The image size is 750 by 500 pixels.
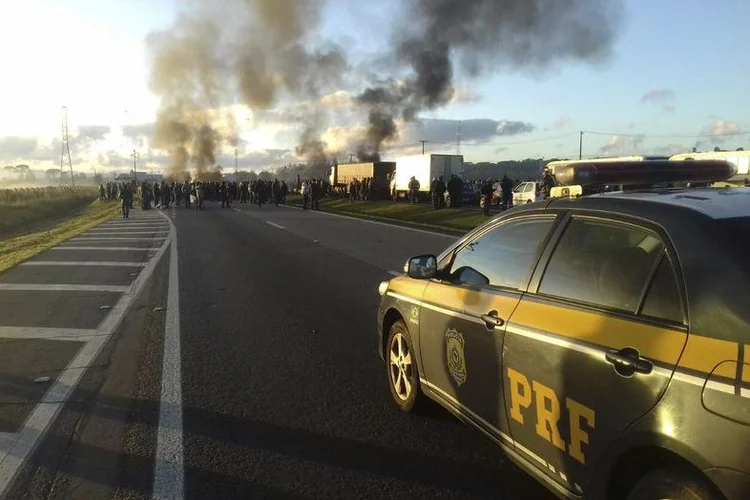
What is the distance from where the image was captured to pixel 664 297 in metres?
2.39

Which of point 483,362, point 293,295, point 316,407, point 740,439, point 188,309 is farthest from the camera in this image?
point 293,295

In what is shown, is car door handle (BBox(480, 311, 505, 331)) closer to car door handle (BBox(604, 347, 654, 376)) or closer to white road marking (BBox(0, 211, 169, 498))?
car door handle (BBox(604, 347, 654, 376))

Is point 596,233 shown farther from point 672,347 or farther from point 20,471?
point 20,471

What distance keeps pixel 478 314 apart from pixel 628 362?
3.68 ft

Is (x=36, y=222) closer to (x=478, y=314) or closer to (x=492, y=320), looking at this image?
(x=478, y=314)

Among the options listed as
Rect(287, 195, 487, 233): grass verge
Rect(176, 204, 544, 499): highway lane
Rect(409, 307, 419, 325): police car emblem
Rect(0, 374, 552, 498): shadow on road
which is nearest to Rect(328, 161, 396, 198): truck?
Rect(287, 195, 487, 233): grass verge

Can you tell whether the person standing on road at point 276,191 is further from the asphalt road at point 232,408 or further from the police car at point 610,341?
the police car at point 610,341

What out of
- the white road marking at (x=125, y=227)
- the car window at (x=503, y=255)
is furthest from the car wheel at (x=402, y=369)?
the white road marking at (x=125, y=227)

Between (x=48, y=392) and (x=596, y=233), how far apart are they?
421 centimetres

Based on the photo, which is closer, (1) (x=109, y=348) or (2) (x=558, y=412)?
(2) (x=558, y=412)

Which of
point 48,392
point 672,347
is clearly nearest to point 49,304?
point 48,392

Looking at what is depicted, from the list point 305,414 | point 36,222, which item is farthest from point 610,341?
point 36,222

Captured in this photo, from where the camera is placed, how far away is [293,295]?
910cm

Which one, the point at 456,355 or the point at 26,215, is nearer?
the point at 456,355
